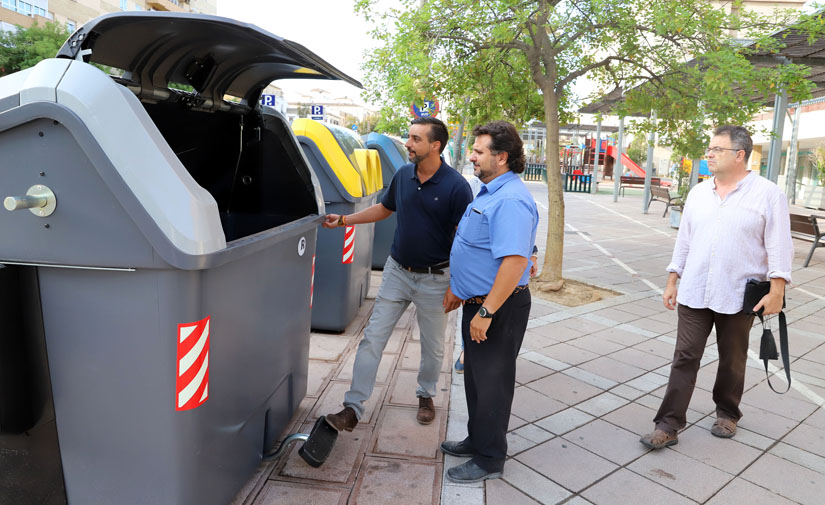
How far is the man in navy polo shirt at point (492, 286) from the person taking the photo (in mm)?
2643

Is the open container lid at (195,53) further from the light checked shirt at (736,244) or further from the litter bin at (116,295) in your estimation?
the light checked shirt at (736,244)

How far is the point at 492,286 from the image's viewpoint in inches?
107

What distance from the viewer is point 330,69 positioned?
2684 millimetres

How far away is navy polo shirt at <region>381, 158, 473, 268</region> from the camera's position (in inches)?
132

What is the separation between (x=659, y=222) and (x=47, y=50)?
24.6m

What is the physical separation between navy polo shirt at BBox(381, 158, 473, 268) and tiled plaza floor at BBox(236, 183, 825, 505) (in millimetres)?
980

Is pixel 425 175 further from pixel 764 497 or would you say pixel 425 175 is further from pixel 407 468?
pixel 764 497

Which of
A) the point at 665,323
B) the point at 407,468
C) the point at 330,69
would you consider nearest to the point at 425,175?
the point at 330,69

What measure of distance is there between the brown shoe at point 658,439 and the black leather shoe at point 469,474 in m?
0.94

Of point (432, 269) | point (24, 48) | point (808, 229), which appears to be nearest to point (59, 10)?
point (24, 48)

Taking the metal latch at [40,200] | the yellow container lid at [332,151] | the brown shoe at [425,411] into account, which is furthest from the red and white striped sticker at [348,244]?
the metal latch at [40,200]

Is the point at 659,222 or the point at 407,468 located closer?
the point at 407,468

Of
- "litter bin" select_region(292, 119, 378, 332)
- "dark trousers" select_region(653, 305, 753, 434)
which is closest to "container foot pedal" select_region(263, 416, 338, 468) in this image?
"dark trousers" select_region(653, 305, 753, 434)

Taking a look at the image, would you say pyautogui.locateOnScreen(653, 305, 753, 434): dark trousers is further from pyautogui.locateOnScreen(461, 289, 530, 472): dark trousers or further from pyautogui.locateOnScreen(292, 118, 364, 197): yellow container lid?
pyautogui.locateOnScreen(292, 118, 364, 197): yellow container lid
